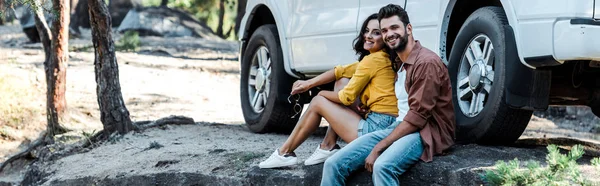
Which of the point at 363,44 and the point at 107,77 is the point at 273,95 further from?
the point at 363,44

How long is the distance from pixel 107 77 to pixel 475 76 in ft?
13.0

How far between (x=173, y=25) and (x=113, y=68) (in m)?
16.3

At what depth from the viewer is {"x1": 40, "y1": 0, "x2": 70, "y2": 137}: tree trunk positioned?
11055 millimetres

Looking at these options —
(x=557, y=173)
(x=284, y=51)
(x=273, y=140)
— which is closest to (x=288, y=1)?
(x=284, y=51)

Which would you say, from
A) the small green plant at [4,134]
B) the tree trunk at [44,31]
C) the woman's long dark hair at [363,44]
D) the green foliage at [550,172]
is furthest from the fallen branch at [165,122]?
the green foliage at [550,172]

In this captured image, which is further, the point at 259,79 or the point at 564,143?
the point at 259,79

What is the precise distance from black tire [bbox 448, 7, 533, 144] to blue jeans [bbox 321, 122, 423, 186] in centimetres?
64

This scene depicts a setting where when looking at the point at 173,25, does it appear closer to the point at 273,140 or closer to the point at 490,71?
the point at 273,140

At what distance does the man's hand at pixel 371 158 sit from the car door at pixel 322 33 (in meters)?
2.12

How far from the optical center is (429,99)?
5742 mm

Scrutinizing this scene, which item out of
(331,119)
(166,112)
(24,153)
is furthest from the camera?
(166,112)

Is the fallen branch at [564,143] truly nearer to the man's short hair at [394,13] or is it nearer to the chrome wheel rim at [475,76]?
the chrome wheel rim at [475,76]

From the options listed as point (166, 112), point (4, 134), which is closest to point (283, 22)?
point (4, 134)

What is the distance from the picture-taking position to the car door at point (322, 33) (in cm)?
790
